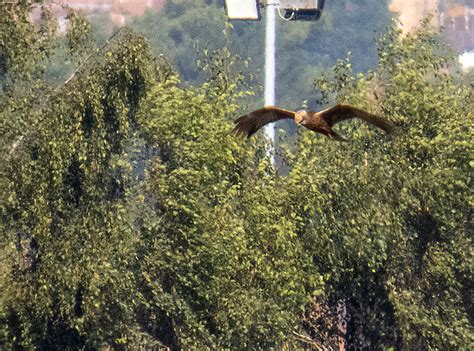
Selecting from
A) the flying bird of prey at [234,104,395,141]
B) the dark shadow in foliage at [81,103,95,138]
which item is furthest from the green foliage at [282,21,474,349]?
the flying bird of prey at [234,104,395,141]

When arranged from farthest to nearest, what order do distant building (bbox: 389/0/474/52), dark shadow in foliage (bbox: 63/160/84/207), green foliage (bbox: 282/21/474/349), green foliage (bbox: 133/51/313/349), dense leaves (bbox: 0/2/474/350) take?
distant building (bbox: 389/0/474/52) → green foliage (bbox: 282/21/474/349) → dark shadow in foliage (bbox: 63/160/84/207) → green foliage (bbox: 133/51/313/349) → dense leaves (bbox: 0/2/474/350)

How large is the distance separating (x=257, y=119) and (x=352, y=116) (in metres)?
1.79

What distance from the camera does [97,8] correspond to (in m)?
130

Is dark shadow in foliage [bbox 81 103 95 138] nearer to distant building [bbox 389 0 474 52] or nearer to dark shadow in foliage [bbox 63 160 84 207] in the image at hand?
dark shadow in foliage [bbox 63 160 84 207]

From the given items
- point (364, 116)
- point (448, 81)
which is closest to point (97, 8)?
point (448, 81)

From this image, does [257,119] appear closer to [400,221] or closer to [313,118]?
[313,118]

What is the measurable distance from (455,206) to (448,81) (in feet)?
9.41

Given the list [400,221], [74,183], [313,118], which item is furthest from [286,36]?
[313,118]

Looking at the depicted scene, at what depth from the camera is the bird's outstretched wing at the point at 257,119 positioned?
2003 centimetres

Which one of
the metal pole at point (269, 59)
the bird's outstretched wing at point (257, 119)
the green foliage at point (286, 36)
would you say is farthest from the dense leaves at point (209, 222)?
the green foliage at point (286, 36)

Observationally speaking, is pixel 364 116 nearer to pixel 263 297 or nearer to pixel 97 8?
pixel 263 297

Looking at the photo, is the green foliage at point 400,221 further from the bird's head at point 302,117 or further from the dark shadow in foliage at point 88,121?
the bird's head at point 302,117

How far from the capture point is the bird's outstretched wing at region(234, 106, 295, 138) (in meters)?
20.0

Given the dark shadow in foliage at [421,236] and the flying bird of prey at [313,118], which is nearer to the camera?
the flying bird of prey at [313,118]
